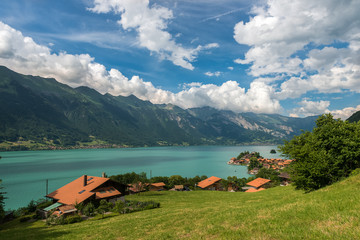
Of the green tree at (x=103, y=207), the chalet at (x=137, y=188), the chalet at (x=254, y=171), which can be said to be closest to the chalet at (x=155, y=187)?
the chalet at (x=137, y=188)

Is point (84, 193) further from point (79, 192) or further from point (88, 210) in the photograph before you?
point (88, 210)

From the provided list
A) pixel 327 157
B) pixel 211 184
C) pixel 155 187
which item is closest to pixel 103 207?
pixel 327 157

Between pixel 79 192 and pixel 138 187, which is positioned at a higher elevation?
pixel 79 192

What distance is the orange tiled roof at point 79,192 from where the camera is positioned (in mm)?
41119

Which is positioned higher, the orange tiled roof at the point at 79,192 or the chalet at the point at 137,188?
the orange tiled roof at the point at 79,192

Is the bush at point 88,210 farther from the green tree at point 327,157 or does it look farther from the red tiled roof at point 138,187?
the red tiled roof at point 138,187

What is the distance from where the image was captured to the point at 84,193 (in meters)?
42.4

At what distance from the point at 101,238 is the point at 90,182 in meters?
37.3

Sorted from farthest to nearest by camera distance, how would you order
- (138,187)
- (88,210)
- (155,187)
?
(155,187), (138,187), (88,210)

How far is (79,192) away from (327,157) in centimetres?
4697

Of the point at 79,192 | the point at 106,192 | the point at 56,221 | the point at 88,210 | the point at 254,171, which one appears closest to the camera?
the point at 56,221

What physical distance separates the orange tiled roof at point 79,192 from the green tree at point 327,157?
1542 inches

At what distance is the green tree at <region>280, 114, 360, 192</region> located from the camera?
2344cm

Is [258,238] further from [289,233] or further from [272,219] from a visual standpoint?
[272,219]
